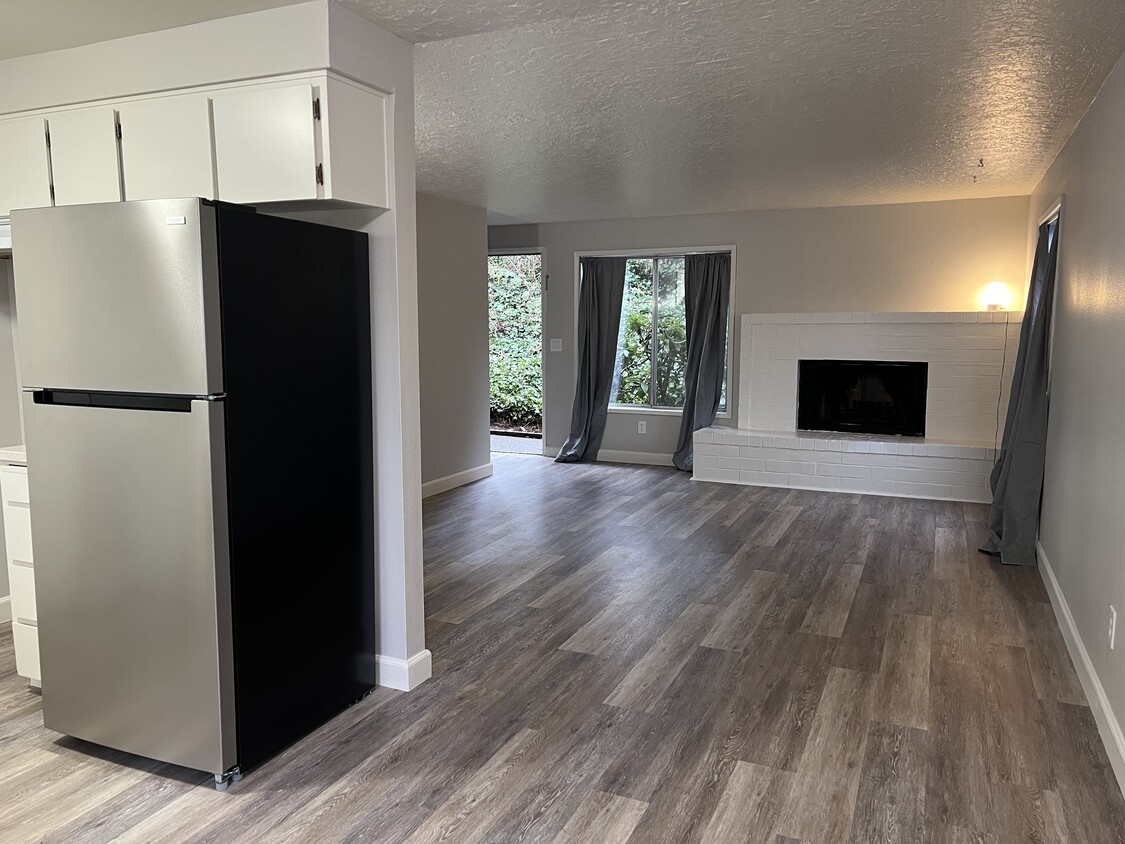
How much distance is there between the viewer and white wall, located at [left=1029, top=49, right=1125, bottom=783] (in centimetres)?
261

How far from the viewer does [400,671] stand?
9.49 feet

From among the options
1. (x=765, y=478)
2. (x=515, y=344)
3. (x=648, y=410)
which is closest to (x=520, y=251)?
(x=648, y=410)

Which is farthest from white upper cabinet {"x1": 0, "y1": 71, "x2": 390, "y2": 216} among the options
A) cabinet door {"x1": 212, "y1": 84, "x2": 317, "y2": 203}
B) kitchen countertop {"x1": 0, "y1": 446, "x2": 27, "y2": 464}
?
kitchen countertop {"x1": 0, "y1": 446, "x2": 27, "y2": 464}

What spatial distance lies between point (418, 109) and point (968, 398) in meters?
4.75

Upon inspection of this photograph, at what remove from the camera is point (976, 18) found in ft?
8.38

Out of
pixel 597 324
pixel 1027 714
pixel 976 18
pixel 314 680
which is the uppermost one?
pixel 976 18

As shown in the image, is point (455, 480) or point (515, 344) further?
point (515, 344)

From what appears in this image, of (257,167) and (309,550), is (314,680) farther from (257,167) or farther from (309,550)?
(257,167)

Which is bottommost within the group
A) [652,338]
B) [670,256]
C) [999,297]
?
[652,338]

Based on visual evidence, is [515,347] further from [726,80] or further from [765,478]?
[726,80]

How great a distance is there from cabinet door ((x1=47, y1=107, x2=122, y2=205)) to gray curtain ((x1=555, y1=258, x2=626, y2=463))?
525cm

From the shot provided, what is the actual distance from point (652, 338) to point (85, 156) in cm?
548

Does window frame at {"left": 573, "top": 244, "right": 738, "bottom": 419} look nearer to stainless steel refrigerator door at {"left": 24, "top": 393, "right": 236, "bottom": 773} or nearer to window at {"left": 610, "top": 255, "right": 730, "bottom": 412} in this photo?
window at {"left": 610, "top": 255, "right": 730, "bottom": 412}

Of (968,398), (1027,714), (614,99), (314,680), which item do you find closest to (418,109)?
(614,99)
